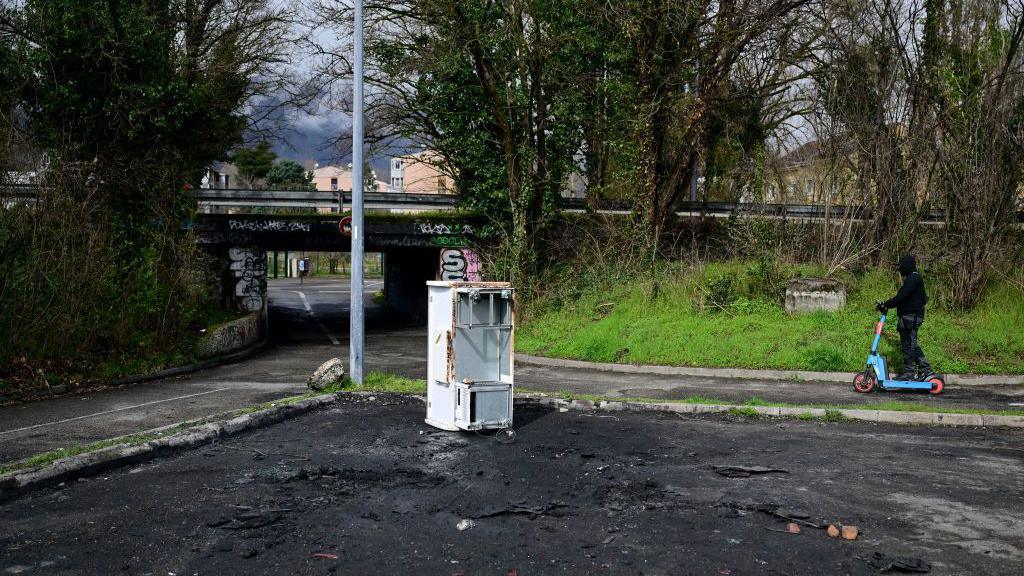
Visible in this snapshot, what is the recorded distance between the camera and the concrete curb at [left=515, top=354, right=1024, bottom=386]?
568 inches

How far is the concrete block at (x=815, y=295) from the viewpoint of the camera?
1800 centimetres

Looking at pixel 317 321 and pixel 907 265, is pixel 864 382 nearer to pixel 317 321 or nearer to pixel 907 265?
pixel 907 265

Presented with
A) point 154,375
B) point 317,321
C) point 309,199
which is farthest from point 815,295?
point 317,321

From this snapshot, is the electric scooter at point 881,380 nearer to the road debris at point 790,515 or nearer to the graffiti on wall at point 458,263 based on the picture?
the road debris at point 790,515

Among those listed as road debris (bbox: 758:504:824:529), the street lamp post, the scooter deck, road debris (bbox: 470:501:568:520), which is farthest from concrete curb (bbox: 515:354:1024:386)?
road debris (bbox: 470:501:568:520)

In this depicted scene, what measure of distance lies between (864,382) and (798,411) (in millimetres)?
2915

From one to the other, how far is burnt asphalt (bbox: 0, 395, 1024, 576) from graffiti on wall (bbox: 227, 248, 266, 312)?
68.1 feet

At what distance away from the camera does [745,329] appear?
58.4 ft

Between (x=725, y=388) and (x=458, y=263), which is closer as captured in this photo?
(x=725, y=388)

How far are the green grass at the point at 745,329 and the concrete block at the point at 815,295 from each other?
0.93 feet

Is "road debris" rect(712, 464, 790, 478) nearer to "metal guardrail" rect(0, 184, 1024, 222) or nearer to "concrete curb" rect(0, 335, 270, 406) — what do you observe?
"concrete curb" rect(0, 335, 270, 406)

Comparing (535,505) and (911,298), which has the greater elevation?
(911,298)

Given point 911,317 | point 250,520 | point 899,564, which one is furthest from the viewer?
point 911,317

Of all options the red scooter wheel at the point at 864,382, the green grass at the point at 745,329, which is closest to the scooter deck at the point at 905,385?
the red scooter wheel at the point at 864,382
